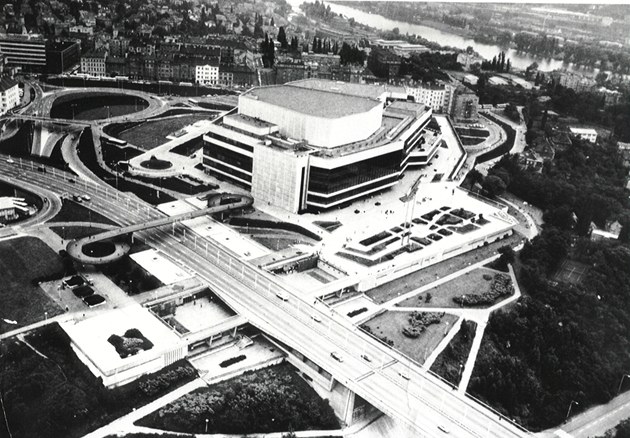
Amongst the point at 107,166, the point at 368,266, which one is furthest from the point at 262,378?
the point at 107,166

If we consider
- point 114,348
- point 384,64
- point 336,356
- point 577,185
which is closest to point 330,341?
point 336,356

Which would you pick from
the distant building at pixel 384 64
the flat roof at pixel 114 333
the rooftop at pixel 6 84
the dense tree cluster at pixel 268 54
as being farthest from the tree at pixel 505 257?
the dense tree cluster at pixel 268 54

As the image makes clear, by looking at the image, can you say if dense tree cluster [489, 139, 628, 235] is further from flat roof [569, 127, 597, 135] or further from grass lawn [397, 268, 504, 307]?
grass lawn [397, 268, 504, 307]

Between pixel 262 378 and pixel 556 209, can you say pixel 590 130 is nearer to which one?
pixel 556 209

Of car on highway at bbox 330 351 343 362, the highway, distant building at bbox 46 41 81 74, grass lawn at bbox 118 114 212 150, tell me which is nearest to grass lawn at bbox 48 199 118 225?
the highway

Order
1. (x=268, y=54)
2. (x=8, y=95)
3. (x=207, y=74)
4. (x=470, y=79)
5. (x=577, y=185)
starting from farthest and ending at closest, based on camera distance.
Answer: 1. (x=470, y=79)
2. (x=268, y=54)
3. (x=207, y=74)
4. (x=8, y=95)
5. (x=577, y=185)

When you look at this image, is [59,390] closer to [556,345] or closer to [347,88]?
[556,345]
